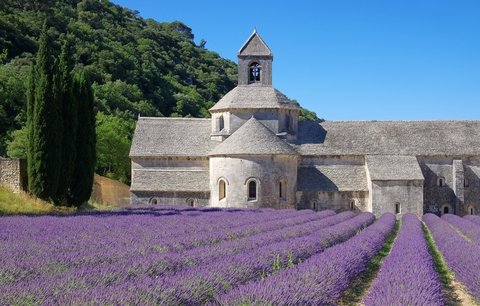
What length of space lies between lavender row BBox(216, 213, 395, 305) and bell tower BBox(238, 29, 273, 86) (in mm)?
30488

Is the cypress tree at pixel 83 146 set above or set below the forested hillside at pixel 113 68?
below

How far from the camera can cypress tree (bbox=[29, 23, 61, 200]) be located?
26328mm

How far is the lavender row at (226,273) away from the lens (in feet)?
26.3

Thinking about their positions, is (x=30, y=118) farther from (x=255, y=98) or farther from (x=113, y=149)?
(x=113, y=149)

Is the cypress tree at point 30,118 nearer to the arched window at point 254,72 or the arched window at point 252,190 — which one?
the arched window at point 252,190

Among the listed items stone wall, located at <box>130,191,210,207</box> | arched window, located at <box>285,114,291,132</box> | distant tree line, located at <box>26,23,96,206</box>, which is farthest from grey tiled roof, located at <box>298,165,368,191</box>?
distant tree line, located at <box>26,23,96,206</box>

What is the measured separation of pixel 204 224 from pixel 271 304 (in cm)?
1449

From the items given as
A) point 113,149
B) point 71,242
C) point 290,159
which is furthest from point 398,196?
point 71,242

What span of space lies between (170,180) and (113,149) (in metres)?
12.3

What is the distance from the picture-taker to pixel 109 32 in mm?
94250

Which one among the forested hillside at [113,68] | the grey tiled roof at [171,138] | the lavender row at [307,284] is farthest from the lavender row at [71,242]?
the forested hillside at [113,68]

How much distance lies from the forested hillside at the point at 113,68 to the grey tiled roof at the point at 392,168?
883 inches

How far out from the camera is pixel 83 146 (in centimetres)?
3108

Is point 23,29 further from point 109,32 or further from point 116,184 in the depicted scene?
point 116,184
